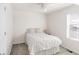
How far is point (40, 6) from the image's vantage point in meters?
1.37

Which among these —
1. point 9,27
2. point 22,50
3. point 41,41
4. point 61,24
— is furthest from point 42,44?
point 9,27

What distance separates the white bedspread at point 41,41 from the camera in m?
1.38

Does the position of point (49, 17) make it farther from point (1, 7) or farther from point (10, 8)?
point (1, 7)

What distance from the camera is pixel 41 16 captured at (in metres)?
1.48

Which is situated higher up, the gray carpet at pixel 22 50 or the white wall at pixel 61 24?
the white wall at pixel 61 24

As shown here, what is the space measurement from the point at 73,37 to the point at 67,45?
0.57 ft

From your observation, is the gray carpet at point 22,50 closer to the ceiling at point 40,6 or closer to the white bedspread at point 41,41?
the white bedspread at point 41,41

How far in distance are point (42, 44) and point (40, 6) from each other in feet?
2.15

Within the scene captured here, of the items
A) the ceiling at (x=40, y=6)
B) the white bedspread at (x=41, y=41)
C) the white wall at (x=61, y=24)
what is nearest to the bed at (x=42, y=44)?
the white bedspread at (x=41, y=41)

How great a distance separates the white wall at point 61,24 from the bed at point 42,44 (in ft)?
0.36

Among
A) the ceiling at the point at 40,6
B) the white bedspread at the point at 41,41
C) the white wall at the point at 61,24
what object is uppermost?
the ceiling at the point at 40,6

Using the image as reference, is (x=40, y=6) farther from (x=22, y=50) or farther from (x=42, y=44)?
Answer: (x=22, y=50)
